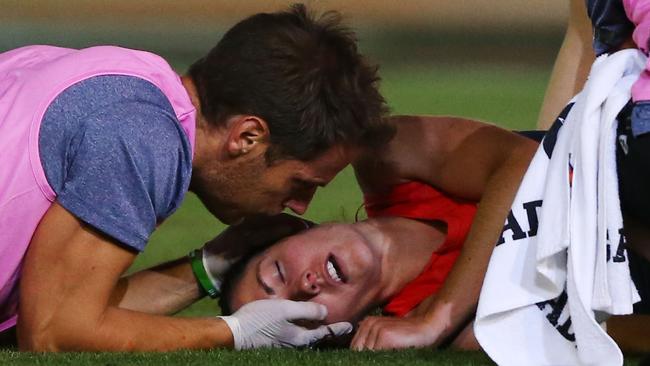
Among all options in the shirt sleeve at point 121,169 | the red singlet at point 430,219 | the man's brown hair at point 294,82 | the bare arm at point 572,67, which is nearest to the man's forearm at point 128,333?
the shirt sleeve at point 121,169

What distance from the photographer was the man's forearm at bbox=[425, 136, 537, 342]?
268cm

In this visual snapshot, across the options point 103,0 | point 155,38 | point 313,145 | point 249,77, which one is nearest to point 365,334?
point 313,145

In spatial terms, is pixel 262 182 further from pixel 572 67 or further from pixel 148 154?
pixel 572 67

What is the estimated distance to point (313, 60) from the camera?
2613 millimetres

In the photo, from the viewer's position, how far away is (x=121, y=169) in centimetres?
238

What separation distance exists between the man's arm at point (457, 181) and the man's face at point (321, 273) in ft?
0.46

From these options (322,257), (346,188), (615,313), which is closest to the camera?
(615,313)

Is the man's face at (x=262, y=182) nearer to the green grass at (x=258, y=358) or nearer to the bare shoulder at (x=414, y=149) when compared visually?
the bare shoulder at (x=414, y=149)

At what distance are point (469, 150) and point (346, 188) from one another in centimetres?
181

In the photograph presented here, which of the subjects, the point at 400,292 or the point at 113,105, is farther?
the point at 400,292

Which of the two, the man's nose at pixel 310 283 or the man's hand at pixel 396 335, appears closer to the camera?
the man's hand at pixel 396 335

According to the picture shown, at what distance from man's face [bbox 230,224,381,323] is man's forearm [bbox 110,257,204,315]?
7.7 inches

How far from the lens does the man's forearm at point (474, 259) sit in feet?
8.79

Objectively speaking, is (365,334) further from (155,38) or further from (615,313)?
(155,38)
